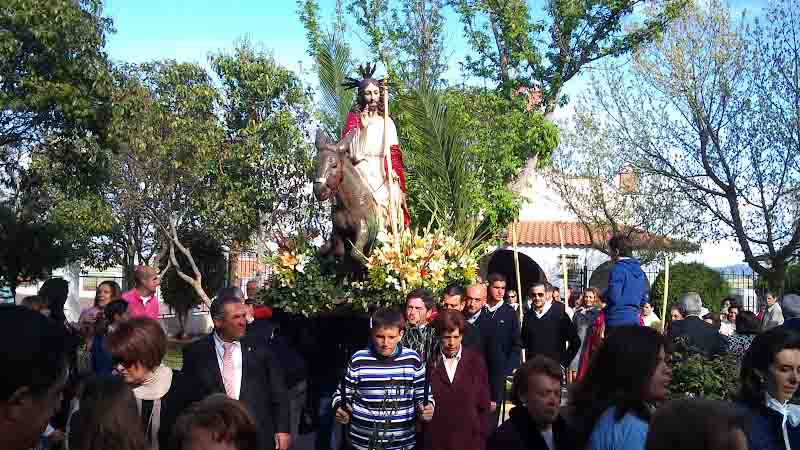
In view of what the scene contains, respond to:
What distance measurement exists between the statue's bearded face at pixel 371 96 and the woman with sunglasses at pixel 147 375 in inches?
236

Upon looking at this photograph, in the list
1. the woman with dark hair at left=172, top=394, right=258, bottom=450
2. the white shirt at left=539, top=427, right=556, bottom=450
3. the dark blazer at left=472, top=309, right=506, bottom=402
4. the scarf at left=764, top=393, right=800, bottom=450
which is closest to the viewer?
the woman with dark hair at left=172, top=394, right=258, bottom=450

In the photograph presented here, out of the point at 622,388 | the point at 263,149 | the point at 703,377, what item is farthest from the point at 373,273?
the point at 263,149

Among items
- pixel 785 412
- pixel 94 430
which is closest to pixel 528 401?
pixel 785 412

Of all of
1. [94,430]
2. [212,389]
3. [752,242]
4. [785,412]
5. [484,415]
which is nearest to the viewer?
[94,430]

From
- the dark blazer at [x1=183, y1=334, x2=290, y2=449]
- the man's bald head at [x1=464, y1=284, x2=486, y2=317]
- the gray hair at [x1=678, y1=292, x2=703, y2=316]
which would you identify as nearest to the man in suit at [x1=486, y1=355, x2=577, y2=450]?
the dark blazer at [x1=183, y1=334, x2=290, y2=449]

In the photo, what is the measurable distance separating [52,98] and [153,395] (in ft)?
43.4

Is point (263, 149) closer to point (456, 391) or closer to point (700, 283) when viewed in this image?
point (700, 283)

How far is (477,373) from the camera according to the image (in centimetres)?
674

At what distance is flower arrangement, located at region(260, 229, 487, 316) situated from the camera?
9273mm

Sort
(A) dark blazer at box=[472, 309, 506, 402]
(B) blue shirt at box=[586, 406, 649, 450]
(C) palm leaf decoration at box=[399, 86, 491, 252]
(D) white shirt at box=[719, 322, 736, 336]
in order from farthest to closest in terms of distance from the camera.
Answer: (C) palm leaf decoration at box=[399, 86, 491, 252], (D) white shirt at box=[719, 322, 736, 336], (A) dark blazer at box=[472, 309, 506, 402], (B) blue shirt at box=[586, 406, 649, 450]

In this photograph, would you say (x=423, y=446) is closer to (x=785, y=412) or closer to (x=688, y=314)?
(x=785, y=412)

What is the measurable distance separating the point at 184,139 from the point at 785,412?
24418 mm

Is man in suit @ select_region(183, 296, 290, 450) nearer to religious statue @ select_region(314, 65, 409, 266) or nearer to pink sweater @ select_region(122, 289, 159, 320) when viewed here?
pink sweater @ select_region(122, 289, 159, 320)

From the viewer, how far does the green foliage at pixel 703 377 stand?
6754mm
